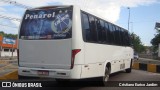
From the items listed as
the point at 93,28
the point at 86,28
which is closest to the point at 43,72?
the point at 86,28

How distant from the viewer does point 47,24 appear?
10891mm

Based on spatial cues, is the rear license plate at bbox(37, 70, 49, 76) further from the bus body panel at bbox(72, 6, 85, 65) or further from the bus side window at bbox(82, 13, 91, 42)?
the bus side window at bbox(82, 13, 91, 42)

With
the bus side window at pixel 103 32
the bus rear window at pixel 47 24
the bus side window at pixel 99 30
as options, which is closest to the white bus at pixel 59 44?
the bus rear window at pixel 47 24

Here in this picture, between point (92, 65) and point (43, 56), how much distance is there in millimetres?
1920

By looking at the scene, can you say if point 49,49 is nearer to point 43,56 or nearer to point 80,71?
point 43,56

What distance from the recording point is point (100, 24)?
42.3 feet

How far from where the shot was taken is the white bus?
10469mm

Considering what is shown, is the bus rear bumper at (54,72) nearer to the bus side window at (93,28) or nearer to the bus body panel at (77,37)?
the bus body panel at (77,37)

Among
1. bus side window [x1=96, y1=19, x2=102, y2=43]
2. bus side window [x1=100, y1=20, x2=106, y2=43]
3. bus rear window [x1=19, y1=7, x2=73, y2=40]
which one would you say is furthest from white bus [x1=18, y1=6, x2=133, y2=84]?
bus side window [x1=100, y1=20, x2=106, y2=43]

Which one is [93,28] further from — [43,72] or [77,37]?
[43,72]

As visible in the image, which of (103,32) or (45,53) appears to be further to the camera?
(103,32)

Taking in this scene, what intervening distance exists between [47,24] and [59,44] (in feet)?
2.84

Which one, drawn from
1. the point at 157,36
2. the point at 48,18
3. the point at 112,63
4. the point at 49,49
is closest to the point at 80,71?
the point at 49,49

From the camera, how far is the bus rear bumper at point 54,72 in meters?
10.4
